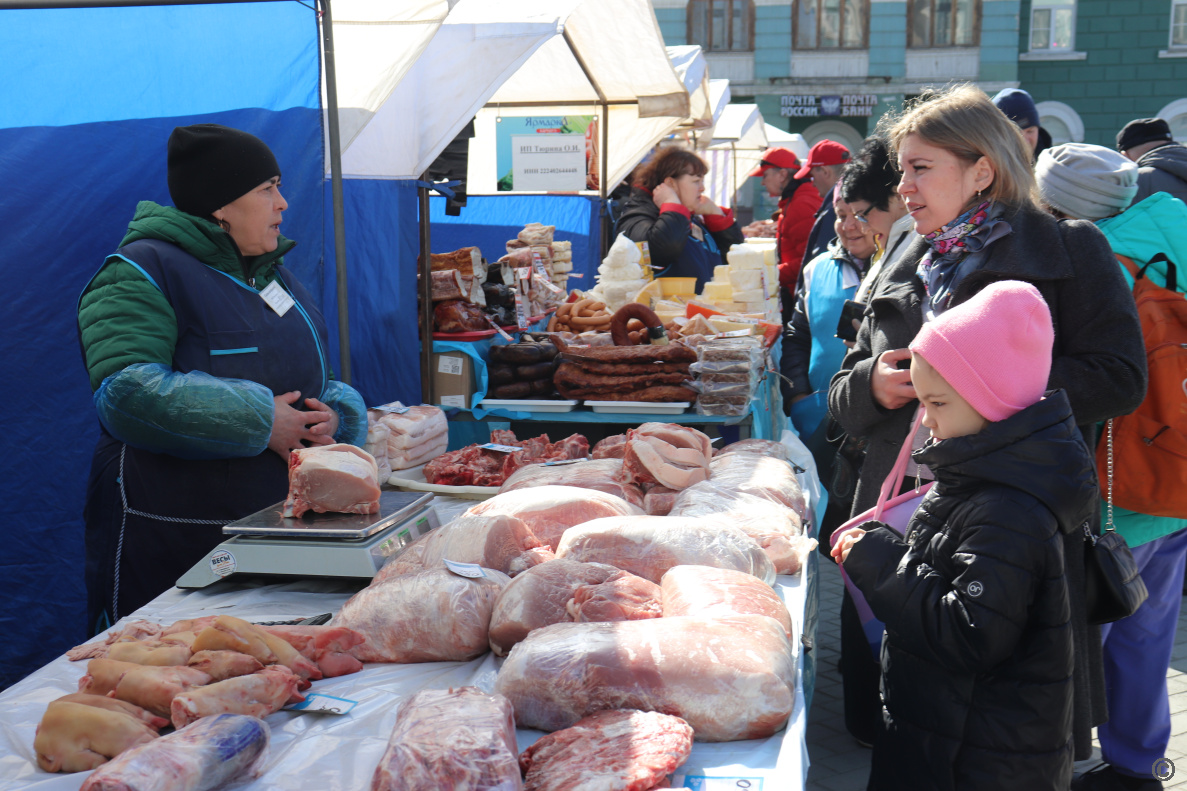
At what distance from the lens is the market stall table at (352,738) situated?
4.79 feet

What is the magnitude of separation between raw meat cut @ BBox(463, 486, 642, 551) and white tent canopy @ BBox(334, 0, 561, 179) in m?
2.46

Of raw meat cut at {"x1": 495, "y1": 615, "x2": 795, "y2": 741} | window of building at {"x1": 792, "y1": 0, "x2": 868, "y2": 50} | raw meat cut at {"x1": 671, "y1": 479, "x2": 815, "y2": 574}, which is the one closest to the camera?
raw meat cut at {"x1": 495, "y1": 615, "x2": 795, "y2": 741}

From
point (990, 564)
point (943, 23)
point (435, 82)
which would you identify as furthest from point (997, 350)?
point (943, 23)

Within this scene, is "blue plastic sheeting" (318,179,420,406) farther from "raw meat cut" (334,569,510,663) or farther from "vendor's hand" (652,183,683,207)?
"vendor's hand" (652,183,683,207)

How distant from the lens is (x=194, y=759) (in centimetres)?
137

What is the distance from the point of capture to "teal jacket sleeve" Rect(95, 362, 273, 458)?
2.43 meters

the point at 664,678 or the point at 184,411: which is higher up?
the point at 184,411

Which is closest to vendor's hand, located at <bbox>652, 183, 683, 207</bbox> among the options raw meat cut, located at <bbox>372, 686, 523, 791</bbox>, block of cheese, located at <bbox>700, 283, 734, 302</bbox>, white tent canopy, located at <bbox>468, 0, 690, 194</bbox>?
white tent canopy, located at <bbox>468, 0, 690, 194</bbox>

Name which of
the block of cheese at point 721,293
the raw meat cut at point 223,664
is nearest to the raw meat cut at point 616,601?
the raw meat cut at point 223,664

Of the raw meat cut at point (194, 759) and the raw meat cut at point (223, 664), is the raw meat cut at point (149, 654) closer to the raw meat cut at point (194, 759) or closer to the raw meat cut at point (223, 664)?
the raw meat cut at point (223, 664)

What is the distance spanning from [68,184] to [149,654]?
90.3 inches

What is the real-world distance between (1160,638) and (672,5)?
84.1ft

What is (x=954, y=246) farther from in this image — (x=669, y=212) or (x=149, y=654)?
(x=669, y=212)

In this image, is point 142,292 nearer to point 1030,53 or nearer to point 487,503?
point 487,503
